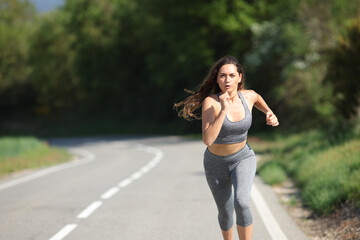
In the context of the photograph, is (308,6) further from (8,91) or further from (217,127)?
(8,91)

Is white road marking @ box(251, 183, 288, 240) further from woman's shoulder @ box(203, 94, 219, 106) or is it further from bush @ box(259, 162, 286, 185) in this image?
woman's shoulder @ box(203, 94, 219, 106)

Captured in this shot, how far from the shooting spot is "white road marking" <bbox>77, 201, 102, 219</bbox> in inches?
317

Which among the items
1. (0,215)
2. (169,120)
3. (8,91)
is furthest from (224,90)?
(8,91)

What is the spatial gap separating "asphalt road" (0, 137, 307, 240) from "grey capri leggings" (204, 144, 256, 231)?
1.63 m

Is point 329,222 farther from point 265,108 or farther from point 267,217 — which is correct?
point 265,108

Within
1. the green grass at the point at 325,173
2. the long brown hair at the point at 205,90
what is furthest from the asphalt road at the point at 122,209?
the long brown hair at the point at 205,90

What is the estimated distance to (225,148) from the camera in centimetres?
465

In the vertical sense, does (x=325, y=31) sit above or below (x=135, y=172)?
above

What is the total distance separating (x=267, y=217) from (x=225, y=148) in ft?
11.0

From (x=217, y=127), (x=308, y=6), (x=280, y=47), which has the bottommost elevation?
(x=217, y=127)

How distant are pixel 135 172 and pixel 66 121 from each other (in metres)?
47.0

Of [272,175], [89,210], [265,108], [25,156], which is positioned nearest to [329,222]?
[265,108]

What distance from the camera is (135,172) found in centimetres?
1469

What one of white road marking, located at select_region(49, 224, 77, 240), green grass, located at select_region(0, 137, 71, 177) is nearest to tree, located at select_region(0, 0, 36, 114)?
green grass, located at select_region(0, 137, 71, 177)
